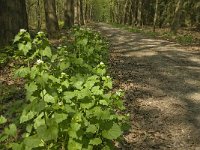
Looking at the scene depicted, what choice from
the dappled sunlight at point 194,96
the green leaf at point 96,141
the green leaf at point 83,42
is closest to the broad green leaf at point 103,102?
the green leaf at point 96,141

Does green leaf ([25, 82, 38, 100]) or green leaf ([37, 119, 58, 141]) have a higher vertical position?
green leaf ([25, 82, 38, 100])

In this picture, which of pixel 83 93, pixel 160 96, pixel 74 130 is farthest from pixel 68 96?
pixel 160 96

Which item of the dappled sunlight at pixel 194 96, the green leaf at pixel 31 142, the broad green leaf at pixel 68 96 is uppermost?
the broad green leaf at pixel 68 96

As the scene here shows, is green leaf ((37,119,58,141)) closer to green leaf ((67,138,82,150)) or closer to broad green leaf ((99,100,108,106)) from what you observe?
green leaf ((67,138,82,150))

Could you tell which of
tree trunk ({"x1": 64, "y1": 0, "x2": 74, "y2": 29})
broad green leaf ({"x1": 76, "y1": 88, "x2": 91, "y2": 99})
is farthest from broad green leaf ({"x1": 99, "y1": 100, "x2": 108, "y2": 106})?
tree trunk ({"x1": 64, "y1": 0, "x2": 74, "y2": 29})

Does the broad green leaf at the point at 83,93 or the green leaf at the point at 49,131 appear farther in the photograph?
the broad green leaf at the point at 83,93

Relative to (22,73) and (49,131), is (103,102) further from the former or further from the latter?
(22,73)

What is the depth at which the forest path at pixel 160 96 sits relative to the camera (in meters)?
5.57

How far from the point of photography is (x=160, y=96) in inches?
303

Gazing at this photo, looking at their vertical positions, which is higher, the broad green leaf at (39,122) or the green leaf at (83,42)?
the green leaf at (83,42)

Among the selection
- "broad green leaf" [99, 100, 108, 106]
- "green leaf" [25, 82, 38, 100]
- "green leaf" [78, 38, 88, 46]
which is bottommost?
"broad green leaf" [99, 100, 108, 106]

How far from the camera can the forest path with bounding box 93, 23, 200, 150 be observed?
557cm

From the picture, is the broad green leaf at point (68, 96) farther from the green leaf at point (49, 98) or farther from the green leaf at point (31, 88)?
the green leaf at point (31, 88)

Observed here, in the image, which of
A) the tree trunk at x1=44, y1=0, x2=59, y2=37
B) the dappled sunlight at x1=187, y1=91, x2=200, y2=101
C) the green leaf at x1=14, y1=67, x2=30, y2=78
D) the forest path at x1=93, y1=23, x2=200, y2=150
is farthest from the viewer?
the tree trunk at x1=44, y1=0, x2=59, y2=37
